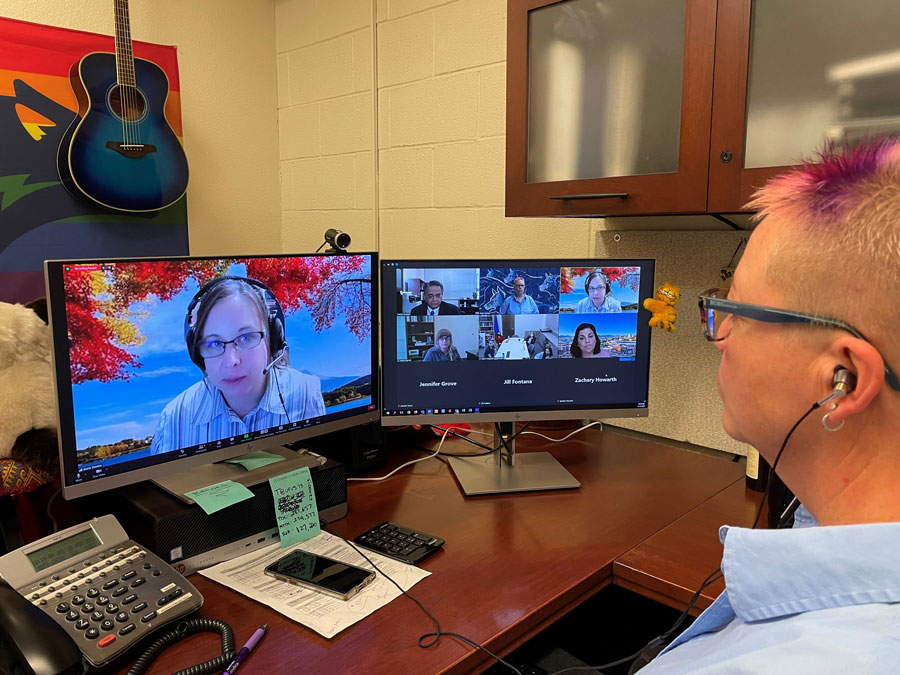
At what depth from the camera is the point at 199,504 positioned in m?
1.14

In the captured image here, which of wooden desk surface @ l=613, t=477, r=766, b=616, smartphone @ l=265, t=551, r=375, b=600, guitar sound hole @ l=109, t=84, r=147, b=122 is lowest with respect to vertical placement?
wooden desk surface @ l=613, t=477, r=766, b=616

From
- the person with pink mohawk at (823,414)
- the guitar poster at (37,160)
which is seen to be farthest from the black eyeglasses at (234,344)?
the guitar poster at (37,160)

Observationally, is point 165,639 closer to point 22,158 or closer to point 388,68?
point 22,158

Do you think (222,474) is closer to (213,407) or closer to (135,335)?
(213,407)

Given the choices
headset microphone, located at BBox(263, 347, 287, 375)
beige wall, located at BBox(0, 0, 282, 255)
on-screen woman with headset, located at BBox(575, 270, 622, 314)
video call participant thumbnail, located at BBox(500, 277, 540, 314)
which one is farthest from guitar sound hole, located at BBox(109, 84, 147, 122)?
on-screen woman with headset, located at BBox(575, 270, 622, 314)

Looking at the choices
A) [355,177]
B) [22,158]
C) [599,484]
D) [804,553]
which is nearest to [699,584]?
[599,484]

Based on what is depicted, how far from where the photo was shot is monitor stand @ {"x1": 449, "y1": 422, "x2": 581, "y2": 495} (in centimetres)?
149

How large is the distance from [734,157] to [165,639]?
1221 mm

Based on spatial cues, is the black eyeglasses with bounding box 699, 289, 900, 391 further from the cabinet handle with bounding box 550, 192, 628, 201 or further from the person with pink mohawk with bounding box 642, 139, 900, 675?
the cabinet handle with bounding box 550, 192, 628, 201

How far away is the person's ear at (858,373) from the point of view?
603 mm

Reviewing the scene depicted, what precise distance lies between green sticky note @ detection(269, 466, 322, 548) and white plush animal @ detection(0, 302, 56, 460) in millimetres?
396

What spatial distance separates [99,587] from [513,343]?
2.96 ft

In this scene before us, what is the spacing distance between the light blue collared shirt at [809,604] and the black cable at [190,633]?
1.84 feet

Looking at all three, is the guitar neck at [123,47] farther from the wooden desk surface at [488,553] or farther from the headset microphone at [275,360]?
the wooden desk surface at [488,553]
